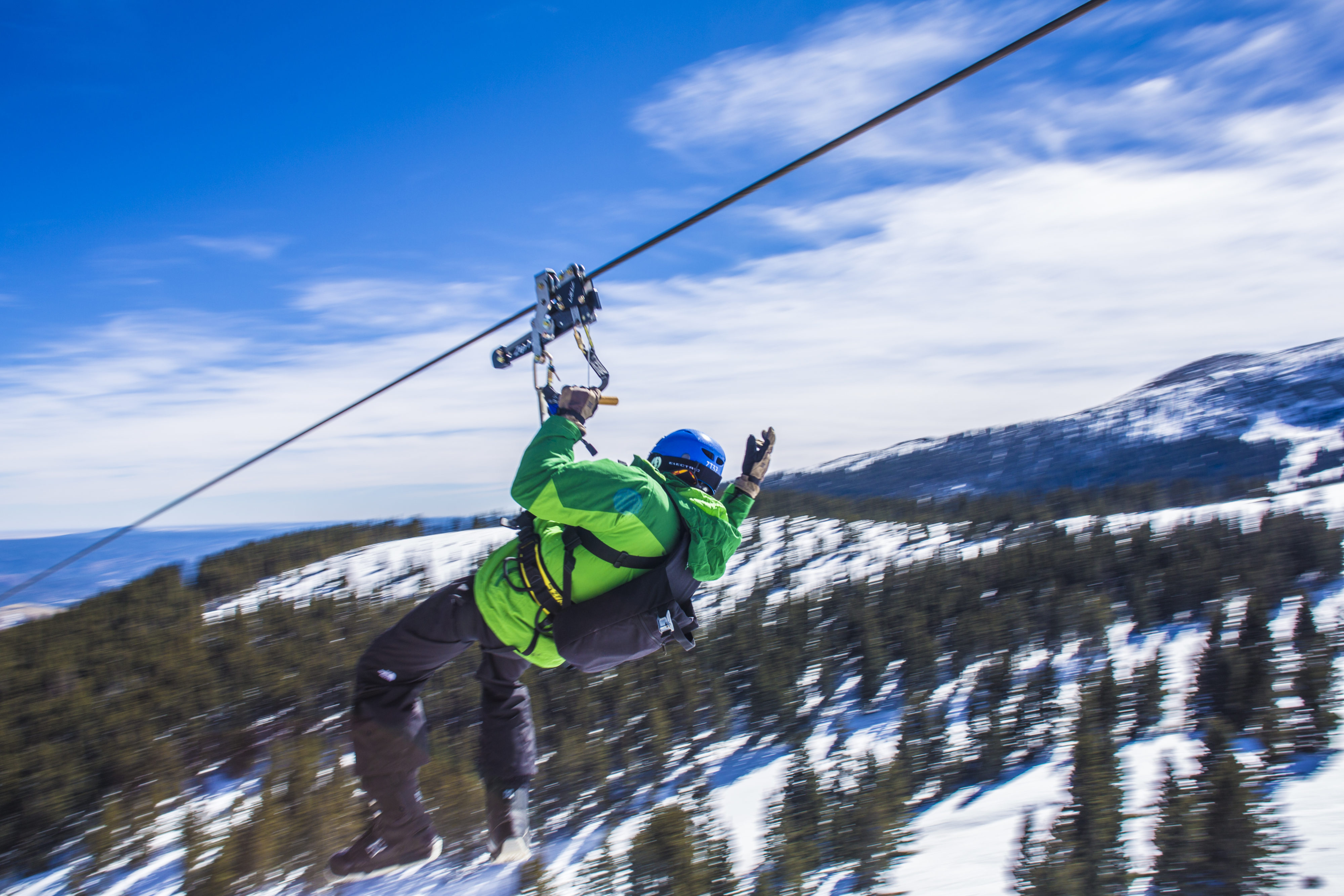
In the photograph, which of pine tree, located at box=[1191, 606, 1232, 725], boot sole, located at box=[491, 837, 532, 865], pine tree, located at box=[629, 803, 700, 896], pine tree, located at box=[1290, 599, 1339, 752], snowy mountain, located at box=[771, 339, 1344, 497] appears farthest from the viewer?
snowy mountain, located at box=[771, 339, 1344, 497]

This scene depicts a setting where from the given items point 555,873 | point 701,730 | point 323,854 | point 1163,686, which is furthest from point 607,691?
point 1163,686

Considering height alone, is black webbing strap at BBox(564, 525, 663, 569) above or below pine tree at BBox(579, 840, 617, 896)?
above

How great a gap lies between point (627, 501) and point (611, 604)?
0.45m

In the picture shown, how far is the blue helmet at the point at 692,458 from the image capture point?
10.0ft

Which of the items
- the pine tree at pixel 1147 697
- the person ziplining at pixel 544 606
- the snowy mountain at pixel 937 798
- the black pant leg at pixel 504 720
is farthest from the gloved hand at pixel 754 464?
the pine tree at pixel 1147 697

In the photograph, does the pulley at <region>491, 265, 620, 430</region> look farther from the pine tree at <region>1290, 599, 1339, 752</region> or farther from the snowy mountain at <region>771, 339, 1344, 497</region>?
the snowy mountain at <region>771, 339, 1344, 497</region>

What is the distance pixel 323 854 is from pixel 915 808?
307 cm

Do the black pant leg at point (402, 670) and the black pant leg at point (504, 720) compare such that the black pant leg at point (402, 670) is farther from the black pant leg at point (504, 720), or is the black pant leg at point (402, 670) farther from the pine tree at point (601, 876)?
the pine tree at point (601, 876)

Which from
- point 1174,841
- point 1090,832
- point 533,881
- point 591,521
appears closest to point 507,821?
point 533,881

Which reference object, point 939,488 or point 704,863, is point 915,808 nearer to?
point 704,863

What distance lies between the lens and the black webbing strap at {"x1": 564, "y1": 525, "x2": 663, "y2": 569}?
2.74m

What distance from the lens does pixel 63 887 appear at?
3.42 m

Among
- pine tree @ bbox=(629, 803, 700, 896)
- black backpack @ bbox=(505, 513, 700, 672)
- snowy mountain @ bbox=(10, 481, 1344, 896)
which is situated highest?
black backpack @ bbox=(505, 513, 700, 672)

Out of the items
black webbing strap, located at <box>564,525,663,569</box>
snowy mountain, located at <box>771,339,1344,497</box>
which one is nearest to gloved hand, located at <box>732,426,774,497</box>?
black webbing strap, located at <box>564,525,663,569</box>
